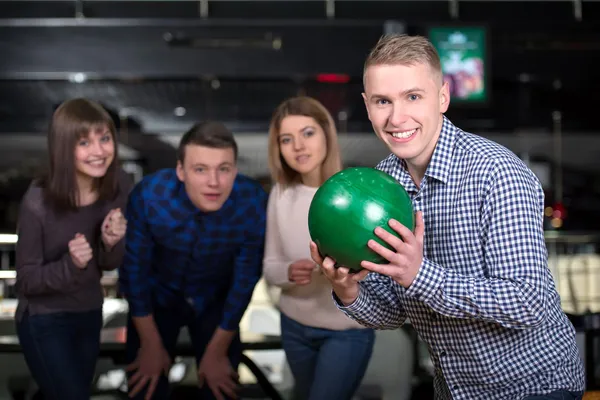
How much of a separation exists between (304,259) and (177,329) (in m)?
0.84

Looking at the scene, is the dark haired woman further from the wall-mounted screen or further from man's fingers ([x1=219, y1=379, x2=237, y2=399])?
A: the wall-mounted screen

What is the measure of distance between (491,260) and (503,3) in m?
5.41

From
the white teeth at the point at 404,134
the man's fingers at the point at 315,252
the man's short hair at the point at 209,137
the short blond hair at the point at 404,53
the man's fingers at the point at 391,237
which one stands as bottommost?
the man's fingers at the point at 315,252

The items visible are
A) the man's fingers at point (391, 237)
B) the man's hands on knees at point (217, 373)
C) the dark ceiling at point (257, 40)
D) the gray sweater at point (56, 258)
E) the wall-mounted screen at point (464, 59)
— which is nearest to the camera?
the man's fingers at point (391, 237)

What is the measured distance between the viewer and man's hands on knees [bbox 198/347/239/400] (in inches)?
120

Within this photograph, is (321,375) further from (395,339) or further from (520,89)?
(520,89)

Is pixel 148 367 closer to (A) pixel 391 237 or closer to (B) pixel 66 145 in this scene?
(B) pixel 66 145

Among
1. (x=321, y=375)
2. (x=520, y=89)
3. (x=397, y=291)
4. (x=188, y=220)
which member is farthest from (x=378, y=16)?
(x=397, y=291)

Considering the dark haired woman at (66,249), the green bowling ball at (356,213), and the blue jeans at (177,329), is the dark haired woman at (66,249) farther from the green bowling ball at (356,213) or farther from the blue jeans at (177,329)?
the green bowling ball at (356,213)

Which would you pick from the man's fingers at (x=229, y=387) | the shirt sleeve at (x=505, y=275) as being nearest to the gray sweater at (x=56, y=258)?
the man's fingers at (x=229, y=387)

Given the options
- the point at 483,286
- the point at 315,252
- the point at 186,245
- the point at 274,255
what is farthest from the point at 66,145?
the point at 483,286

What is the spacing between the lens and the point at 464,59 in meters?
6.08

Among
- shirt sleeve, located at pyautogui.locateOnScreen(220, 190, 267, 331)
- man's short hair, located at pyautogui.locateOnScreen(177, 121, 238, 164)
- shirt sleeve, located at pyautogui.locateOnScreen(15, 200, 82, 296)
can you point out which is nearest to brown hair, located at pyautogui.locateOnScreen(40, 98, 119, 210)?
shirt sleeve, located at pyautogui.locateOnScreen(15, 200, 82, 296)

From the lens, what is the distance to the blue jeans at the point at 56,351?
Answer: 2.99m
